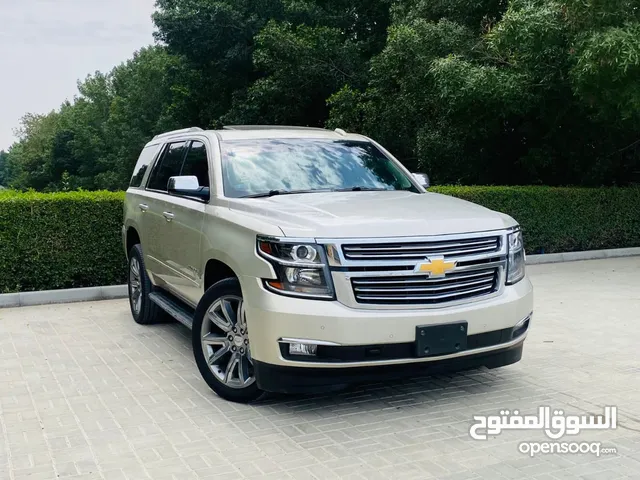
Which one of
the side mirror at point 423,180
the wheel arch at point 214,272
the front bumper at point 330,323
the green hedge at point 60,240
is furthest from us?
the green hedge at point 60,240

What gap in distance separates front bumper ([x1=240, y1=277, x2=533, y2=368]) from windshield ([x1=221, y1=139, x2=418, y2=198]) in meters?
1.28

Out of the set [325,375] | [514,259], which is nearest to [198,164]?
[325,375]

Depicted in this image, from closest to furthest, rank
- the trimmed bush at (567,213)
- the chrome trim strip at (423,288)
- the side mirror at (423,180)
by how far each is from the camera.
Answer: the chrome trim strip at (423,288), the side mirror at (423,180), the trimmed bush at (567,213)

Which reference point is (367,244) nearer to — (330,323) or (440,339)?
(330,323)

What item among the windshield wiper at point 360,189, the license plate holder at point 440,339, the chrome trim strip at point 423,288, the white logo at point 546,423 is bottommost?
the white logo at point 546,423

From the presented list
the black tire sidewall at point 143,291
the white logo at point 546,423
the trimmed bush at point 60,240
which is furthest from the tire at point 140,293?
the white logo at point 546,423

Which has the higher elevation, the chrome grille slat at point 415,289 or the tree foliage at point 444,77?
the tree foliage at point 444,77

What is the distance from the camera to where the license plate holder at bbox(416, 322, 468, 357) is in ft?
15.8

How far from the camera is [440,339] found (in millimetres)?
4871

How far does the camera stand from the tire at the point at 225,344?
5.31m

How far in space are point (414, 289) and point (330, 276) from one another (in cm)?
58

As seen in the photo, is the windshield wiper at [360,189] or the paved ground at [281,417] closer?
the paved ground at [281,417]

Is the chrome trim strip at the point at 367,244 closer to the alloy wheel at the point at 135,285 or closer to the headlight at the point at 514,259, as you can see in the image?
the headlight at the point at 514,259

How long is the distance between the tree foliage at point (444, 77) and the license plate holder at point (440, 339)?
8.19 m
